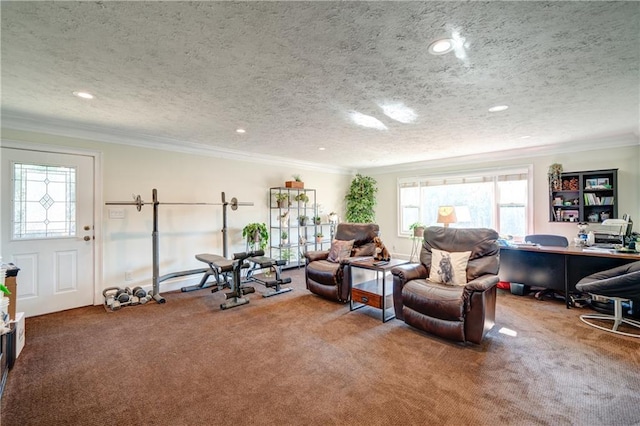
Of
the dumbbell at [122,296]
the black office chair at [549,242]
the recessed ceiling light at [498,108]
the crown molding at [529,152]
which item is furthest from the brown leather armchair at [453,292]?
the dumbbell at [122,296]

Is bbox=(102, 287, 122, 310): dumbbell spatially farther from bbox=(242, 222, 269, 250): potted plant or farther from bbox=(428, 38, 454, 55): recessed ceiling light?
bbox=(428, 38, 454, 55): recessed ceiling light

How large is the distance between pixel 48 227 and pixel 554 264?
6.62 meters

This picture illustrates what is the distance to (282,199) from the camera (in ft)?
19.5

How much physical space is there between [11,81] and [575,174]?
23.8 ft

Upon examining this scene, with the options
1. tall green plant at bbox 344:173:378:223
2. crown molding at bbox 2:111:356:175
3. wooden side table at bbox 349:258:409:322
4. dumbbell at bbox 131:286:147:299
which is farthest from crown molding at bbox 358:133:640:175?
dumbbell at bbox 131:286:147:299

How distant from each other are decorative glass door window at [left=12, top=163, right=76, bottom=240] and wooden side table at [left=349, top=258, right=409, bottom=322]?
12.3 ft

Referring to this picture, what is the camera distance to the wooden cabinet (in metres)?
4.54

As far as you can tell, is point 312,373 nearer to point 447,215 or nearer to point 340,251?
point 340,251

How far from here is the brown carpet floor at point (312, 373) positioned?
185cm

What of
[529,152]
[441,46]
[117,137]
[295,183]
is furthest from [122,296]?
[529,152]

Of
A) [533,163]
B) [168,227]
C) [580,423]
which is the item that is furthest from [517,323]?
[168,227]

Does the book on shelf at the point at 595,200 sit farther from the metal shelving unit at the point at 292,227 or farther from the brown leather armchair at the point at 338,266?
the metal shelving unit at the point at 292,227

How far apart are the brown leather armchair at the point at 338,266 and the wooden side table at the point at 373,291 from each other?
159 mm

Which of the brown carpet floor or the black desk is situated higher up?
the black desk
